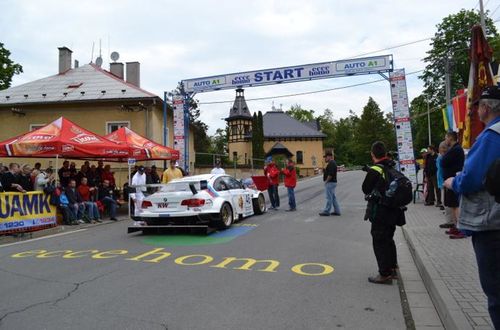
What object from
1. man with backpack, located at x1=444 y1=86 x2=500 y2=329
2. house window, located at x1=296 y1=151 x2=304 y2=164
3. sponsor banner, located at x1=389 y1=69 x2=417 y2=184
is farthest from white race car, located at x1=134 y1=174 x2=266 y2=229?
house window, located at x1=296 y1=151 x2=304 y2=164

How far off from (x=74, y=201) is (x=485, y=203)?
40.0 feet

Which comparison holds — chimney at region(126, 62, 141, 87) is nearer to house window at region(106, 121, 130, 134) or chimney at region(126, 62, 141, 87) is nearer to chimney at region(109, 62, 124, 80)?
chimney at region(109, 62, 124, 80)

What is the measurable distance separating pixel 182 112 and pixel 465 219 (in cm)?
2041

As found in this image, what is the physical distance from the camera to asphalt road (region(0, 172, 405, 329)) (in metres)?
4.53

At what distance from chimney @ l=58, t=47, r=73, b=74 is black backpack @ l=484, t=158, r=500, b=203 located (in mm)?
34569

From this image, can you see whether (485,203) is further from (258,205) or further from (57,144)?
(57,144)

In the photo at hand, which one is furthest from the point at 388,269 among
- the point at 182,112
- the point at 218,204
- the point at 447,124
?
the point at 182,112

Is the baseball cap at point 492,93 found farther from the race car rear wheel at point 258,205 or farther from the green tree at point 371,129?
the green tree at point 371,129

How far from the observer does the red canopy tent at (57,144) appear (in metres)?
13.0

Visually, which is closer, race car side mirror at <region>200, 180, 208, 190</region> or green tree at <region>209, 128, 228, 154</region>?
race car side mirror at <region>200, 180, 208, 190</region>

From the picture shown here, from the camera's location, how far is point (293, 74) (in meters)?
21.0

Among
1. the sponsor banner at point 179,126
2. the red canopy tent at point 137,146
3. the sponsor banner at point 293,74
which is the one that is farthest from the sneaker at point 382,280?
the sponsor banner at point 179,126

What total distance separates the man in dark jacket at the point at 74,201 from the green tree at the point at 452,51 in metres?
39.8

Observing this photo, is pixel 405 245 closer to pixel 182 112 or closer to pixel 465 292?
pixel 465 292
